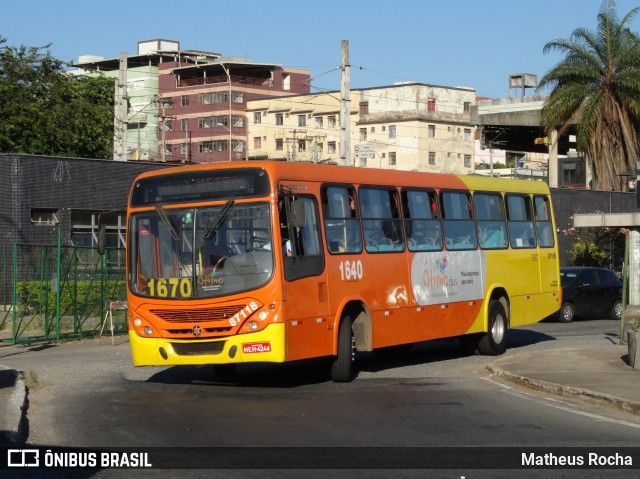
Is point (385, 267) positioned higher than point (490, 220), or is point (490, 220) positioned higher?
point (490, 220)

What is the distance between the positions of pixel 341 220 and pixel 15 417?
Answer: 6203 mm

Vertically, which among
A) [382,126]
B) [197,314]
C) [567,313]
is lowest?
[567,313]

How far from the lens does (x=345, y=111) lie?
3791 cm

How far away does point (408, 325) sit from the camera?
17.7 meters

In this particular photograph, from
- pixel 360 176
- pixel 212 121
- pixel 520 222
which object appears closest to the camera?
pixel 360 176

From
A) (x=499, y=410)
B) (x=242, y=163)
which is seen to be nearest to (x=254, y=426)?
(x=499, y=410)

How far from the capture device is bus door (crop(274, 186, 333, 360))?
14.7 meters

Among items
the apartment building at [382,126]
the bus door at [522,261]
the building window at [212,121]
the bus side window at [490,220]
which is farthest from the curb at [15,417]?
the building window at [212,121]

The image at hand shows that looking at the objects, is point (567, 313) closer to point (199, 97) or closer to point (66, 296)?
point (66, 296)

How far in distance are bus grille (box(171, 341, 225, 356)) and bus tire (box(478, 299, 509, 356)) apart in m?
7.06

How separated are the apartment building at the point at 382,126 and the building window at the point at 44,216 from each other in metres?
66.2

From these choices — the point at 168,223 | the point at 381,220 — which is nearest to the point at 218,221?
the point at 168,223

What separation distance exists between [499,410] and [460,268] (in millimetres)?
6280

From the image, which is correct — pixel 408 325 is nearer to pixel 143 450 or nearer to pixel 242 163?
pixel 242 163
